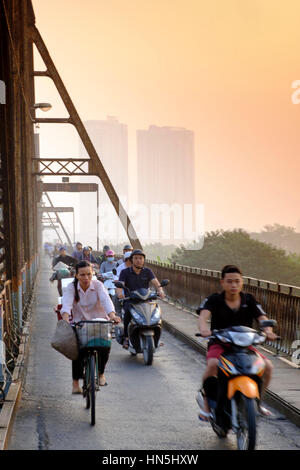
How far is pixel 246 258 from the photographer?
9675cm

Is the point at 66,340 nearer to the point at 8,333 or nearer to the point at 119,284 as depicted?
the point at 8,333

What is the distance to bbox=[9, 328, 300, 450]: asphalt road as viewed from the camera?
23.1 feet

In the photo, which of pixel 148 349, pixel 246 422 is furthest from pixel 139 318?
pixel 246 422

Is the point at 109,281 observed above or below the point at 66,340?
below

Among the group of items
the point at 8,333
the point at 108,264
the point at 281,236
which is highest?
the point at 108,264

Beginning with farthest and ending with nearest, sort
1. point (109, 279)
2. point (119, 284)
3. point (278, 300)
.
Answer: point (109, 279) → point (278, 300) → point (119, 284)

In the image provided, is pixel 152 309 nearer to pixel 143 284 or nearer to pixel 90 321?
pixel 143 284

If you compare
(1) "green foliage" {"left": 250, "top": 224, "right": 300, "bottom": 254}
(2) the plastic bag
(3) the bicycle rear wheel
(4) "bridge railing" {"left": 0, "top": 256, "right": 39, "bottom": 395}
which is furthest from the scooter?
(1) "green foliage" {"left": 250, "top": 224, "right": 300, "bottom": 254}

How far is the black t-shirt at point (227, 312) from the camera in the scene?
692cm

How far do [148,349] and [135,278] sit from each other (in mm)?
1190

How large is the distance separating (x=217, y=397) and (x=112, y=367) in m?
5.35

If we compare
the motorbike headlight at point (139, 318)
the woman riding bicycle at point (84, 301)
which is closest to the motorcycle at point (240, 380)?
the woman riding bicycle at point (84, 301)

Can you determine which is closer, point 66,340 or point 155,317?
point 66,340
